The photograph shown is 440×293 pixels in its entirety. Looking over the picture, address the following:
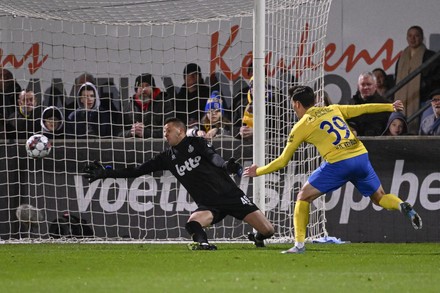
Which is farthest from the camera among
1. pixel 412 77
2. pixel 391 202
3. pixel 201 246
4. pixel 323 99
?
pixel 412 77

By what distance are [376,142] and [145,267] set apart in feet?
19.5

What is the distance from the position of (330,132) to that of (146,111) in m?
4.84

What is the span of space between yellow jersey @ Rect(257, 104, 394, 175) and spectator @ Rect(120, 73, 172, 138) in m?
4.26

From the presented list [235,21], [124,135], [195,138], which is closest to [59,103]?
[124,135]

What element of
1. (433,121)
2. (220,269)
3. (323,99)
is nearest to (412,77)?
(433,121)

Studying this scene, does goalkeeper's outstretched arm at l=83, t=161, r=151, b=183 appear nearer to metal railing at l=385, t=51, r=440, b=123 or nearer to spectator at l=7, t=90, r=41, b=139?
spectator at l=7, t=90, r=41, b=139

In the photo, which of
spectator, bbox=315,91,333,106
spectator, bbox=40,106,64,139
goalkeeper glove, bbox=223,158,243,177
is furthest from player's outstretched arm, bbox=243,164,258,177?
spectator, bbox=40,106,64,139

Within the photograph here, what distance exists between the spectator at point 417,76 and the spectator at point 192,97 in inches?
124

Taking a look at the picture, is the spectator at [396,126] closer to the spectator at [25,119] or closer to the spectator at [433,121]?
the spectator at [433,121]

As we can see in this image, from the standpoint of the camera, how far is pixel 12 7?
50.2 ft

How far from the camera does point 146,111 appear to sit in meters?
16.9

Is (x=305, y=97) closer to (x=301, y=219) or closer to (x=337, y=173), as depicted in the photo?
(x=337, y=173)

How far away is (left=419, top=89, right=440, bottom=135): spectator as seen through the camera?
16.3 m

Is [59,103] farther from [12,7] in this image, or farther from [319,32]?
[319,32]
